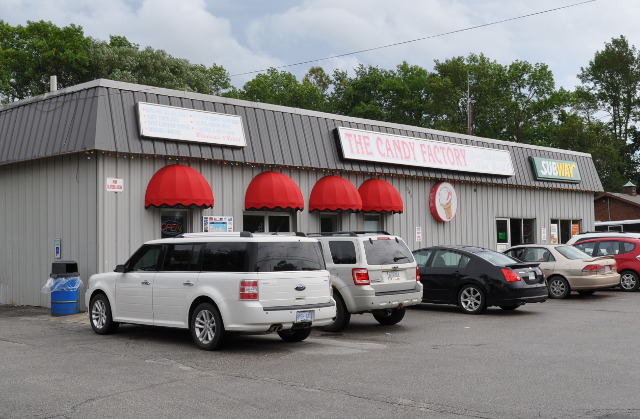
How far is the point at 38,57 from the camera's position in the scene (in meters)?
48.1

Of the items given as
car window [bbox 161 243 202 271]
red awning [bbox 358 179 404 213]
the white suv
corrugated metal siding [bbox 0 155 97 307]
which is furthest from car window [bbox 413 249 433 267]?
corrugated metal siding [bbox 0 155 97 307]

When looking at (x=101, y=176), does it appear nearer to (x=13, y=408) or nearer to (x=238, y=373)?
(x=238, y=373)

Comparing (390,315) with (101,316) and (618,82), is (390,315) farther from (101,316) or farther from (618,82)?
(618,82)

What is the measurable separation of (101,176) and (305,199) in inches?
250

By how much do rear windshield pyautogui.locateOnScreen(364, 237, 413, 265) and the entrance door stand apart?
48.4 ft

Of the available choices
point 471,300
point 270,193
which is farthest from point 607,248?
point 270,193

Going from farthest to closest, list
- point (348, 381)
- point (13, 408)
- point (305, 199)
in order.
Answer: point (305, 199)
point (348, 381)
point (13, 408)

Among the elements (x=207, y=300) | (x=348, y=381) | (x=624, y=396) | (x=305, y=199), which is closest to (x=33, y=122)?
(x=305, y=199)

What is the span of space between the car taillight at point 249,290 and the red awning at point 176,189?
6.72 meters

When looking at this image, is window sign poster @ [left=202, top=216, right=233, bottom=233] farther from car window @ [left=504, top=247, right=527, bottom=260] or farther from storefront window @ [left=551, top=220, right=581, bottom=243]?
storefront window @ [left=551, top=220, right=581, bottom=243]

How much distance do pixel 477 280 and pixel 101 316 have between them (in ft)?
25.5

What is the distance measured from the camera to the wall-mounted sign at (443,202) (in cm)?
2427

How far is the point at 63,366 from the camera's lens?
952cm

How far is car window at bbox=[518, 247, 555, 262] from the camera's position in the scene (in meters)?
19.4
